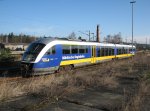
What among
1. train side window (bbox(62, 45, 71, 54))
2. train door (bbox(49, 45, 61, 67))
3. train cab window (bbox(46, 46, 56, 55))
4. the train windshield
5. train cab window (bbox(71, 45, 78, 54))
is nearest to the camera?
the train windshield

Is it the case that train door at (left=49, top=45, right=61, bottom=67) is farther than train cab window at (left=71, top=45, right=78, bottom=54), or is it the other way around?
train cab window at (left=71, top=45, right=78, bottom=54)

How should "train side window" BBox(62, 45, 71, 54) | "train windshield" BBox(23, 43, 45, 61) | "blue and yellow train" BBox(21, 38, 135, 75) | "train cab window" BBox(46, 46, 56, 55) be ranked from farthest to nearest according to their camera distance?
"train side window" BBox(62, 45, 71, 54) < "train cab window" BBox(46, 46, 56, 55) < "train windshield" BBox(23, 43, 45, 61) < "blue and yellow train" BBox(21, 38, 135, 75)

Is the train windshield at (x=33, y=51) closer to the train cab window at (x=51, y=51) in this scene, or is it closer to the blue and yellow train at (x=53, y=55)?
the blue and yellow train at (x=53, y=55)

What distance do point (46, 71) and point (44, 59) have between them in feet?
3.05

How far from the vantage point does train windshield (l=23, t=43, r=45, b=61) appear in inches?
741

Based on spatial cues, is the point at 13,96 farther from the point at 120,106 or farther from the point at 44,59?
the point at 44,59

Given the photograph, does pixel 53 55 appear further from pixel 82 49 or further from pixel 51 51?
pixel 82 49

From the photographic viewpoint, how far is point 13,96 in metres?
10.2

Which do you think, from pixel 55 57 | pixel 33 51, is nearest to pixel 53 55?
pixel 55 57

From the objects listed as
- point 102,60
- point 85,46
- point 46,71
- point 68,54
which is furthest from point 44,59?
point 102,60

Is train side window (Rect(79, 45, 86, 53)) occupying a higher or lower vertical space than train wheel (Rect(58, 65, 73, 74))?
higher

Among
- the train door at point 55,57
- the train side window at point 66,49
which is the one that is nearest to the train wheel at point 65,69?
the train door at point 55,57

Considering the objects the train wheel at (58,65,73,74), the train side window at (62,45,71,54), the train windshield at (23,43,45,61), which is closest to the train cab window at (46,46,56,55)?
the train windshield at (23,43,45,61)

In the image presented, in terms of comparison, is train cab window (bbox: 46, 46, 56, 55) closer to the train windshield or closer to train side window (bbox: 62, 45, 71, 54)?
the train windshield
